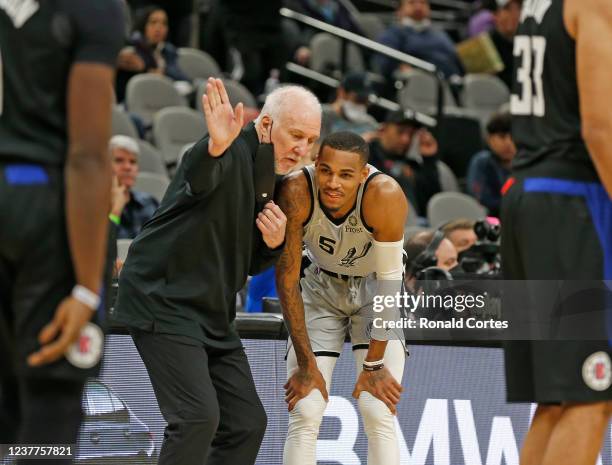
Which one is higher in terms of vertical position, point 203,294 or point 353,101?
point 353,101

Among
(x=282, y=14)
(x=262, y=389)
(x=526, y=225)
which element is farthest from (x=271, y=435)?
(x=282, y=14)

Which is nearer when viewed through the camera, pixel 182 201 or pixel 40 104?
pixel 40 104

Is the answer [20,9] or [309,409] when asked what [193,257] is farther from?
[20,9]

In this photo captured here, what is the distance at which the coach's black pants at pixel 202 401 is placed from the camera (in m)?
4.71

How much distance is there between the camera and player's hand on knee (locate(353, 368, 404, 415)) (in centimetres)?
524

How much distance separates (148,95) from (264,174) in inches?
255

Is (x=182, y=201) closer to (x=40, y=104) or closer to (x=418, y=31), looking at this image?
(x=40, y=104)

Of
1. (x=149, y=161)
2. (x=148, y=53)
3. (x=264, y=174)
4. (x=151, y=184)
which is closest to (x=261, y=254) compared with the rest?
(x=264, y=174)

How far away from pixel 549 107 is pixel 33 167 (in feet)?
5.58

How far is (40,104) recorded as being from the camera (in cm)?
298

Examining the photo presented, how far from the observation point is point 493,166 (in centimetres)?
1096

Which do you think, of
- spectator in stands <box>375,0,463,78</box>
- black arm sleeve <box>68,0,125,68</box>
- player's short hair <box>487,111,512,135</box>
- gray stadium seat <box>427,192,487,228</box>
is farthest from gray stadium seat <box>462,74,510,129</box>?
black arm sleeve <box>68,0,125,68</box>

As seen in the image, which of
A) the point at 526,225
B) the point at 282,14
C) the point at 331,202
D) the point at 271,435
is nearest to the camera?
the point at 526,225

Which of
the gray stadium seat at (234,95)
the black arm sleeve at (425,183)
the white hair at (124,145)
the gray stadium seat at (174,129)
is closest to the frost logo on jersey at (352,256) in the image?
the white hair at (124,145)
